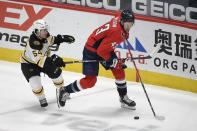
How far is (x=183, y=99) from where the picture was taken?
Result: 5.71m

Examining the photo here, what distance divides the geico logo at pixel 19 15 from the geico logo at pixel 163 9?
54.7 inches

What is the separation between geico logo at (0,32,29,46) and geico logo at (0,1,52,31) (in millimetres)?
125

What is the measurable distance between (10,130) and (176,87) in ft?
8.07

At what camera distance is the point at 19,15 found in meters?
6.65

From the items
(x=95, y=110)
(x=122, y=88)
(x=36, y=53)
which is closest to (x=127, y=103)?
(x=122, y=88)

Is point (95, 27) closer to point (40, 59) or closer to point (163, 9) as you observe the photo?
point (163, 9)

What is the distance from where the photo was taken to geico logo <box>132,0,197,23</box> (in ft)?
18.9

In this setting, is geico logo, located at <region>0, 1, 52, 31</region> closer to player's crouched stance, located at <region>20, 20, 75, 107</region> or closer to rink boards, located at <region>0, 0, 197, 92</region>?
rink boards, located at <region>0, 0, 197, 92</region>

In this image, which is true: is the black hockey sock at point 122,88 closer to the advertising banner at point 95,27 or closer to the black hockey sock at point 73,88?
the black hockey sock at point 73,88

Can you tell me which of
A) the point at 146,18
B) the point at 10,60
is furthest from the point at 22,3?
the point at 146,18

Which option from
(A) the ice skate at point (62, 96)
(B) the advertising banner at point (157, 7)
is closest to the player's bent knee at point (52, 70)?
(A) the ice skate at point (62, 96)

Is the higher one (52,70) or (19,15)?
(19,15)

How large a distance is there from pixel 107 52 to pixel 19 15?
7.58 feet

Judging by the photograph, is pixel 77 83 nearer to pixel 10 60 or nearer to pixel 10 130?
pixel 10 130
